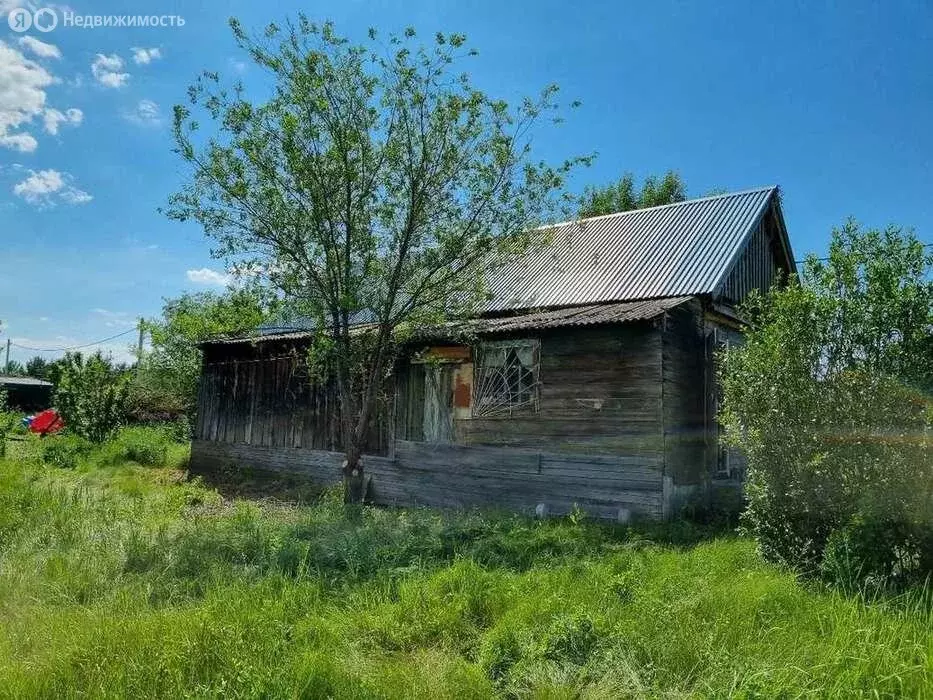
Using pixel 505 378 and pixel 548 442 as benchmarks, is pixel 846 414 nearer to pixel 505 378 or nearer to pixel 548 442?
pixel 548 442

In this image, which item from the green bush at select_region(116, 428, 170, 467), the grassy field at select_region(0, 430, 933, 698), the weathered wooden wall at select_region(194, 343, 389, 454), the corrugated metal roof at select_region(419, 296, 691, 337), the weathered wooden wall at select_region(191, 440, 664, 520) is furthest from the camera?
the green bush at select_region(116, 428, 170, 467)

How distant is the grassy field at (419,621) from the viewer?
3.84m

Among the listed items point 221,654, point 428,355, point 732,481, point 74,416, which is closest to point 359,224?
point 428,355

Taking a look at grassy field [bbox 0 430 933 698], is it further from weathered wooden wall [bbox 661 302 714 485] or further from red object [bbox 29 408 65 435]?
red object [bbox 29 408 65 435]

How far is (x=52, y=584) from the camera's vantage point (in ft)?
18.4

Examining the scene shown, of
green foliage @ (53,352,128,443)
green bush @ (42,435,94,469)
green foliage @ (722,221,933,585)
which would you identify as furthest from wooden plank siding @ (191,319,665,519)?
green foliage @ (53,352,128,443)

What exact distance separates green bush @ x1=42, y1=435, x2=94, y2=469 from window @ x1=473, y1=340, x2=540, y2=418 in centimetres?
1038

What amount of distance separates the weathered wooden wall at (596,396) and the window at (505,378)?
179mm

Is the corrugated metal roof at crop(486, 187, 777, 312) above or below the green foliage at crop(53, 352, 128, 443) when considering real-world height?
above

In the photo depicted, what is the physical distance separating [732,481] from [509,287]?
6177mm

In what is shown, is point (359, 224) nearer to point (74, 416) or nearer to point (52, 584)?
point (52, 584)

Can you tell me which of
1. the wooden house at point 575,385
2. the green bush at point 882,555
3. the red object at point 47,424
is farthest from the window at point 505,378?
the red object at point 47,424

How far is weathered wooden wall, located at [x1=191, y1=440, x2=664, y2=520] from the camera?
1036 centimetres

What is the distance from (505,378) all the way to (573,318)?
76.6 inches
